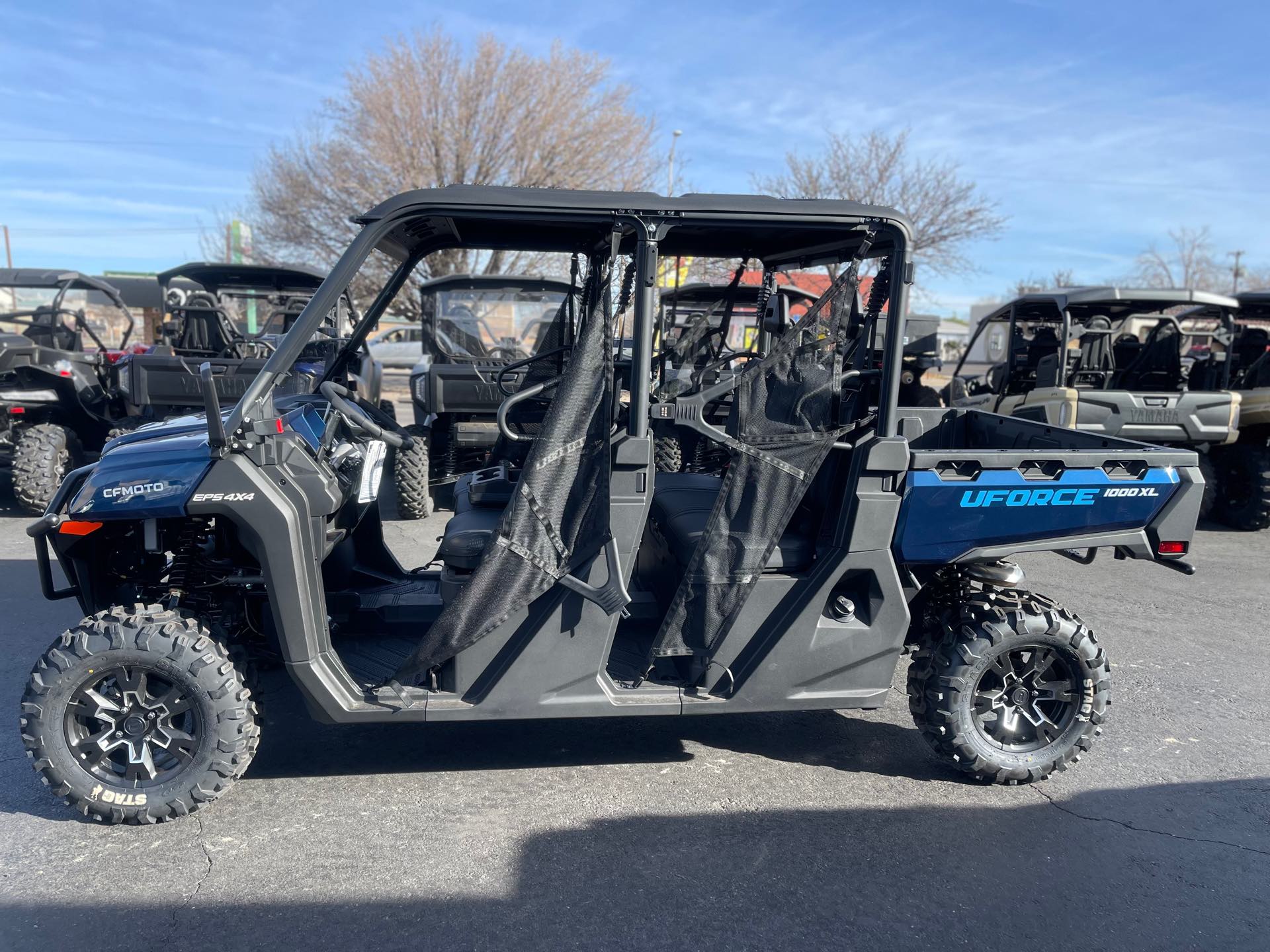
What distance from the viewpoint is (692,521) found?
366 cm

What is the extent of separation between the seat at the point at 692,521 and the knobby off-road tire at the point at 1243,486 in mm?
6822

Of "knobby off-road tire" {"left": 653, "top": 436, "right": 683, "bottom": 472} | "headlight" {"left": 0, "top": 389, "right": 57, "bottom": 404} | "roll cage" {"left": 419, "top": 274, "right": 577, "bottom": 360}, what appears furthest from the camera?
"roll cage" {"left": 419, "top": 274, "right": 577, "bottom": 360}

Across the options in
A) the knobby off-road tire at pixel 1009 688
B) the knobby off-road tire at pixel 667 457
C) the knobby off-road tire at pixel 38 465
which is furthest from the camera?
the knobby off-road tire at pixel 38 465

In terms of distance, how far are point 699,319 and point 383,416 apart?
1879 mm

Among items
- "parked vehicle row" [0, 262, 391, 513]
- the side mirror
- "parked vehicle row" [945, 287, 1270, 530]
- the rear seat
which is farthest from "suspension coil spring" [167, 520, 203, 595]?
"parked vehicle row" [945, 287, 1270, 530]

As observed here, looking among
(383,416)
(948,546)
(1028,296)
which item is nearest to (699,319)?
(383,416)

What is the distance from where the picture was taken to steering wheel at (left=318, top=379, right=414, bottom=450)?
140 inches

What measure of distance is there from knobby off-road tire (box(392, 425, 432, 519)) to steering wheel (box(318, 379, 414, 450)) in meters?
3.93

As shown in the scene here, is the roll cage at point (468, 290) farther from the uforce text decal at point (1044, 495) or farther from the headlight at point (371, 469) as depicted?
the uforce text decal at point (1044, 495)

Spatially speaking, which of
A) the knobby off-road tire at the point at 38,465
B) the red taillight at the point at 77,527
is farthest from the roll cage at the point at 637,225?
the knobby off-road tire at the point at 38,465

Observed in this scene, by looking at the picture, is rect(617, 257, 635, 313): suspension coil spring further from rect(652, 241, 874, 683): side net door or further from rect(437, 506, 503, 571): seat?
rect(437, 506, 503, 571): seat

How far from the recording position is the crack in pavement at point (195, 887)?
2.66 m

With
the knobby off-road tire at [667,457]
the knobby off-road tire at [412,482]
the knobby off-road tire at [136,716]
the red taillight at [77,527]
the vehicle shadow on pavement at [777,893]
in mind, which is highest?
the knobby off-road tire at [667,457]

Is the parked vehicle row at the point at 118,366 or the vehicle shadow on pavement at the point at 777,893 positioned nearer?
the vehicle shadow on pavement at the point at 777,893
